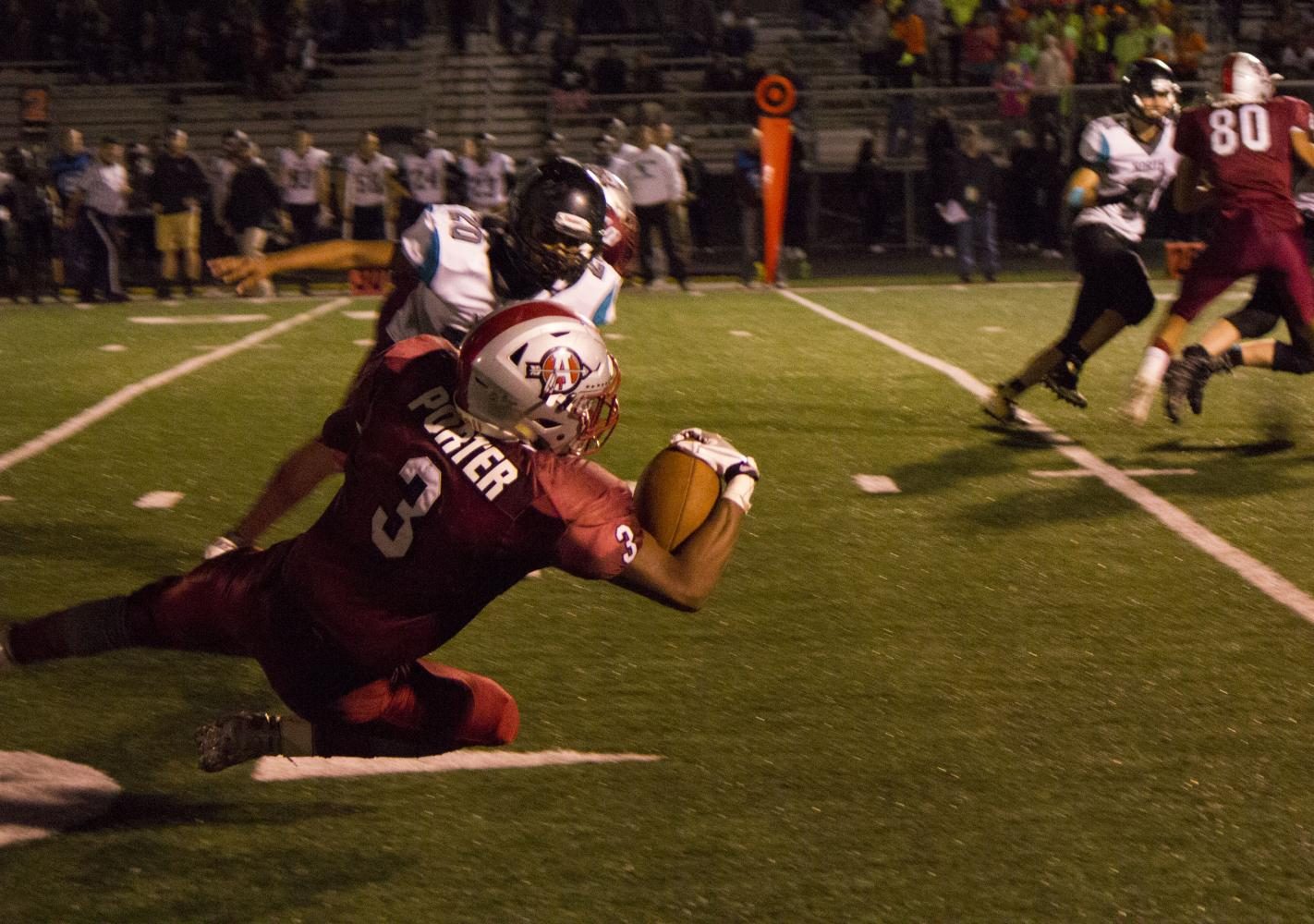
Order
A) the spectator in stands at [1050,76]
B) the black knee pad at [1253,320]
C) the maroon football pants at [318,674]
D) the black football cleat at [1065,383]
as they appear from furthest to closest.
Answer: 1. the spectator in stands at [1050,76]
2. the black football cleat at [1065,383]
3. the black knee pad at [1253,320]
4. the maroon football pants at [318,674]

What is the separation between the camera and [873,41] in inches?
864

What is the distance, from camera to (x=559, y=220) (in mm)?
4199

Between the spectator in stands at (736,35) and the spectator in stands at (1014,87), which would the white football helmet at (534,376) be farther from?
the spectator in stands at (736,35)

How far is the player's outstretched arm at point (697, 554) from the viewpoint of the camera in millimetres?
3244

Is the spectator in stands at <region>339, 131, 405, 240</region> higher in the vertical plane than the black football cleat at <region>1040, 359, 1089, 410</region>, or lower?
higher

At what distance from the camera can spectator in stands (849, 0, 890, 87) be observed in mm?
21828

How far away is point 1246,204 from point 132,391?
243 inches

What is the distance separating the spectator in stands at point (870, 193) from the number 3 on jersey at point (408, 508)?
693 inches

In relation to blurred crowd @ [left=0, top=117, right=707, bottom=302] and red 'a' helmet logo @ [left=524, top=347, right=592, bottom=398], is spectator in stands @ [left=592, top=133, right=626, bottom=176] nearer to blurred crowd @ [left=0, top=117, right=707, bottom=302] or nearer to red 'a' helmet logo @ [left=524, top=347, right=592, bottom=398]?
blurred crowd @ [left=0, top=117, right=707, bottom=302]

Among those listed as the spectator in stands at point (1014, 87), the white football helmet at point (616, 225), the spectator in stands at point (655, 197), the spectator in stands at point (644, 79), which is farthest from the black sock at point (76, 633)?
the spectator in stands at point (644, 79)

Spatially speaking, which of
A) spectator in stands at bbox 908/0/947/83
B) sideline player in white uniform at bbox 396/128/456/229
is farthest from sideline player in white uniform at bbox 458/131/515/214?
spectator in stands at bbox 908/0/947/83

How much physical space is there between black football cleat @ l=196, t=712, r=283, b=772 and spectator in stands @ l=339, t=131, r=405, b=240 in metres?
14.7

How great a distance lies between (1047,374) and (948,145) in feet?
33.9

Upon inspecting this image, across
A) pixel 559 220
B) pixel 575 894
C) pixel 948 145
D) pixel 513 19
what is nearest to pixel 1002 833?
pixel 575 894
